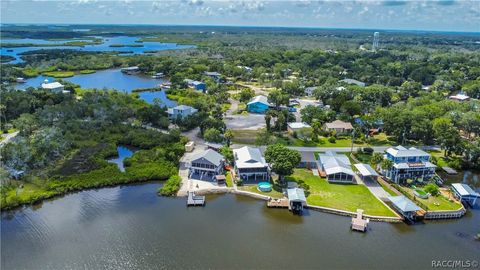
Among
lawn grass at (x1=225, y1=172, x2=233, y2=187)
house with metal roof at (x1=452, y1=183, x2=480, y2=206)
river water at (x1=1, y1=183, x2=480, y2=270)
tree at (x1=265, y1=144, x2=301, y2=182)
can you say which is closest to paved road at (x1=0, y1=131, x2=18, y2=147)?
river water at (x1=1, y1=183, x2=480, y2=270)

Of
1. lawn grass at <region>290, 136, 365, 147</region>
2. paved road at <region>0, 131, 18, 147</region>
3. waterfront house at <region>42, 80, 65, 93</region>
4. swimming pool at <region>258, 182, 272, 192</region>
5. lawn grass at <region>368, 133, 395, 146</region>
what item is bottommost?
swimming pool at <region>258, 182, 272, 192</region>

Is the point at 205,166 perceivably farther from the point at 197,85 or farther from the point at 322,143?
the point at 197,85

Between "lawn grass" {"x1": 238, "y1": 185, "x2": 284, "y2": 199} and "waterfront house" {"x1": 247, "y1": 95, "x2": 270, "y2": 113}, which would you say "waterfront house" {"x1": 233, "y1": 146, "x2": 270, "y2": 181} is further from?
"waterfront house" {"x1": 247, "y1": 95, "x2": 270, "y2": 113}

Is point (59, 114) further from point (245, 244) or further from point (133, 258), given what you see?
point (245, 244)

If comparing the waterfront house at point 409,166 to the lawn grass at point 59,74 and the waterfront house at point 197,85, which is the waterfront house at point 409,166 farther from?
the lawn grass at point 59,74

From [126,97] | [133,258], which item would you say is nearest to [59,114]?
[126,97]
